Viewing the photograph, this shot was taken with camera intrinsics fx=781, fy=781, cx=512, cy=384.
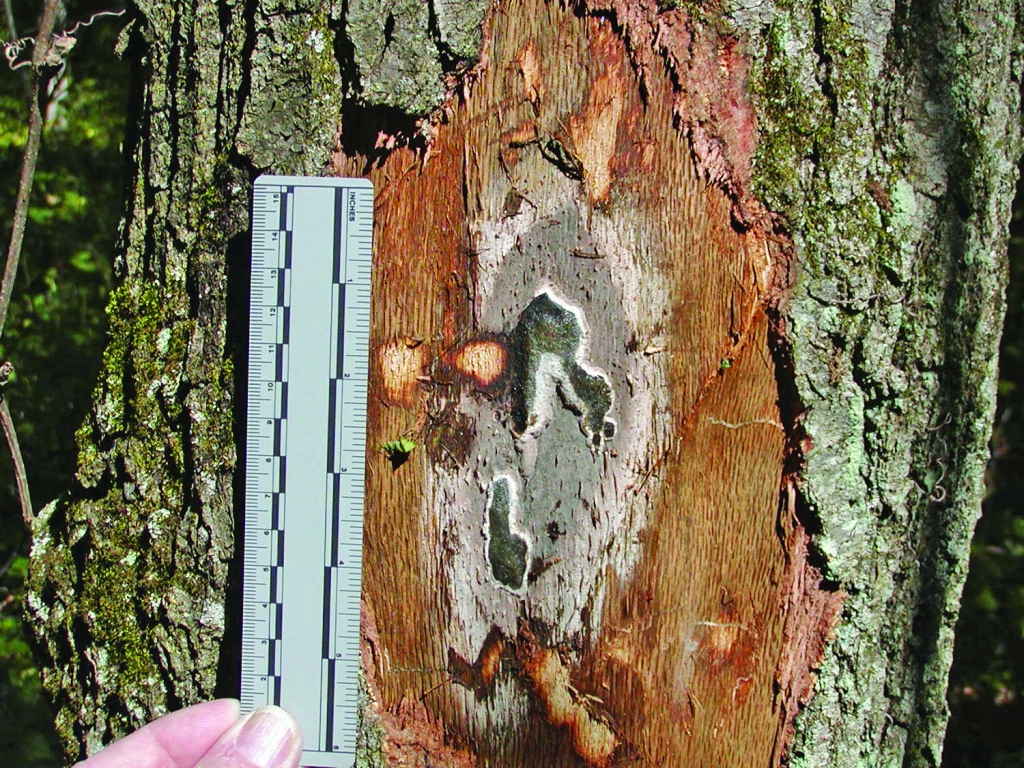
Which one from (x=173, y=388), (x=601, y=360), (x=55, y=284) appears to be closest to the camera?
(x=601, y=360)

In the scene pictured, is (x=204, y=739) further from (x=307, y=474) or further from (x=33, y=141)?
Answer: (x=33, y=141)

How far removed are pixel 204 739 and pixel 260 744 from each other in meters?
0.10

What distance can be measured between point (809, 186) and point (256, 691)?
1.35 m

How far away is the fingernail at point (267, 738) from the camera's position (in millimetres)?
1395

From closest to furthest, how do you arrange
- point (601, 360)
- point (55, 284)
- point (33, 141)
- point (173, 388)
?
point (601, 360)
point (173, 388)
point (33, 141)
point (55, 284)

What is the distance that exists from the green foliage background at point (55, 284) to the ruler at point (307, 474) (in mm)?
2648

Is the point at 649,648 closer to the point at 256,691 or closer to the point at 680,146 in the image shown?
the point at 256,691

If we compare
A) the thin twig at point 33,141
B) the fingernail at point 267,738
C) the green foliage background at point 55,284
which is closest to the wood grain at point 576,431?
the fingernail at point 267,738

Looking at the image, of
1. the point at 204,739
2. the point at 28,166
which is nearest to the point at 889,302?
the point at 204,739

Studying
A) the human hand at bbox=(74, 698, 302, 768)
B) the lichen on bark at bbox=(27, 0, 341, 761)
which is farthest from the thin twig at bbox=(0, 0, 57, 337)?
the human hand at bbox=(74, 698, 302, 768)

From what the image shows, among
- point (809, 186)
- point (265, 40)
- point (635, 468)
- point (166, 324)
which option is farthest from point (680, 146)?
point (166, 324)

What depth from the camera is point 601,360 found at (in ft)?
4.38

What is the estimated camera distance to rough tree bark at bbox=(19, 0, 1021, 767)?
51.7 inches

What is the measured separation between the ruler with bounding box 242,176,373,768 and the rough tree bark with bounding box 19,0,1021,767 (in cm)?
4
